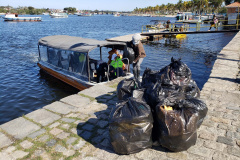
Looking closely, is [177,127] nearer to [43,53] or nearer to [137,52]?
[137,52]

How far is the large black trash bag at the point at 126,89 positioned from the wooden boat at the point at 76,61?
11.5ft

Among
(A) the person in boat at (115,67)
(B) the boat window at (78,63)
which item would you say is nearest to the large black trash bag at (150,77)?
(A) the person in boat at (115,67)

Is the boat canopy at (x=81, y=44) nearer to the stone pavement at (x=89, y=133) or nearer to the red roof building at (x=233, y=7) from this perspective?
the stone pavement at (x=89, y=133)

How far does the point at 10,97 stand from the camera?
10844 mm

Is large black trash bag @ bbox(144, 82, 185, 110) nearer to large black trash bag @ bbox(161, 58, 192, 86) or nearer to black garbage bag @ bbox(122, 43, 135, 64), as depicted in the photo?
large black trash bag @ bbox(161, 58, 192, 86)

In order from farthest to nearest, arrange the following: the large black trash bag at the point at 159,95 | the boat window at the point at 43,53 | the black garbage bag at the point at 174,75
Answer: the boat window at the point at 43,53 < the black garbage bag at the point at 174,75 < the large black trash bag at the point at 159,95

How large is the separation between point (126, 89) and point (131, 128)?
1.94m

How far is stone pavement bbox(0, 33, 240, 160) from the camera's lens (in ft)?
12.3

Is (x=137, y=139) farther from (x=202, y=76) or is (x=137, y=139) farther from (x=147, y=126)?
(x=202, y=76)

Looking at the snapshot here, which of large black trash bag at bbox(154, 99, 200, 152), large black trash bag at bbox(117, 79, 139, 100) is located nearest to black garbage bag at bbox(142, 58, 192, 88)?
large black trash bag at bbox(117, 79, 139, 100)

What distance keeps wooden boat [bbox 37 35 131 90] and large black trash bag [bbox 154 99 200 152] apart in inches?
223

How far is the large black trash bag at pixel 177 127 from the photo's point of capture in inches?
138

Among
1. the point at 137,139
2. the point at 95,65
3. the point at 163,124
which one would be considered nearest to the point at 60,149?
the point at 137,139

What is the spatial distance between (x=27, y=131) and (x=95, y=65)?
5.49 meters
